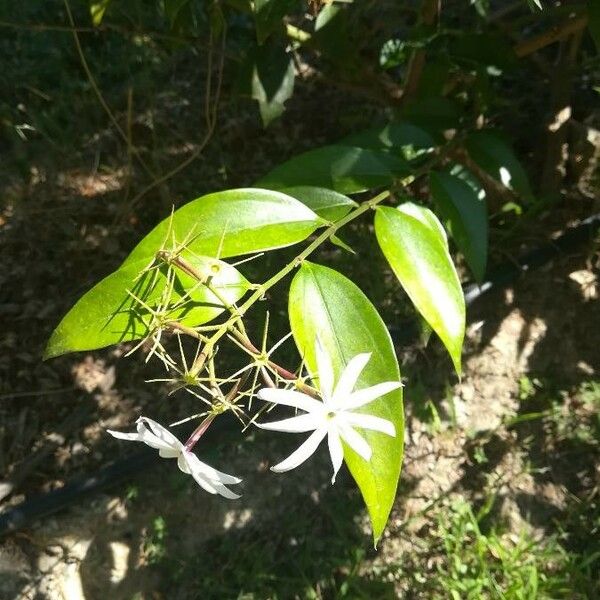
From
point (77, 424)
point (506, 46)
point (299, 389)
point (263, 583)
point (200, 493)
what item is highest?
point (506, 46)

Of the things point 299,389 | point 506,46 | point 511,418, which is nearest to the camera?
point 299,389

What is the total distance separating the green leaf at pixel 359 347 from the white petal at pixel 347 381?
0.06m

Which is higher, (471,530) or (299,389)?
(299,389)

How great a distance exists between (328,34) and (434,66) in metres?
0.22

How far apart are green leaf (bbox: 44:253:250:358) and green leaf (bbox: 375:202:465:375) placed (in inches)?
8.6

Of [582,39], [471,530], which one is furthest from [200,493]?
[582,39]

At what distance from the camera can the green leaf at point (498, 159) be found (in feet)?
4.47

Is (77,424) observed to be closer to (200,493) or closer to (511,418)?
(200,493)

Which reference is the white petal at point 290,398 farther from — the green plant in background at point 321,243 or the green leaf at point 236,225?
the green leaf at point 236,225

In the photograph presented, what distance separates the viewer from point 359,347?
0.83 metres

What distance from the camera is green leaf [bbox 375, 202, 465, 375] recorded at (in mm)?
885

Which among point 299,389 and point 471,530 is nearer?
point 299,389

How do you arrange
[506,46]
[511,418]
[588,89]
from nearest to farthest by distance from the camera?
[506,46]
[511,418]
[588,89]

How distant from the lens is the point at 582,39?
1.66m
